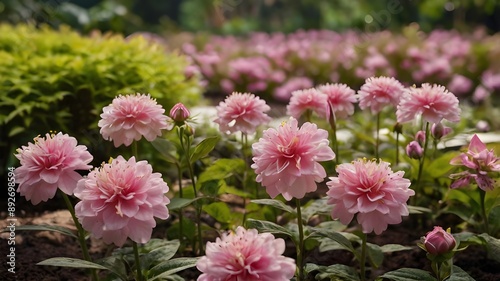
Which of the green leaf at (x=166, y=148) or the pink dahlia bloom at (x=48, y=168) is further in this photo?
the green leaf at (x=166, y=148)

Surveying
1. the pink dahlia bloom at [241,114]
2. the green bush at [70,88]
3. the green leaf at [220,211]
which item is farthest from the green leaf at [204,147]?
the green bush at [70,88]

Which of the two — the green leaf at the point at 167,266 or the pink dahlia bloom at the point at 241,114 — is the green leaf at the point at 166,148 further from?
the green leaf at the point at 167,266

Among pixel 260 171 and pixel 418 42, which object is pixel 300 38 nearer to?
pixel 418 42

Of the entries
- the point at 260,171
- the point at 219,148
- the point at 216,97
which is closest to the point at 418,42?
the point at 216,97

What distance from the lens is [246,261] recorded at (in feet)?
2.96

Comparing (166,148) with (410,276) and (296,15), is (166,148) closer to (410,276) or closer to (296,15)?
(410,276)

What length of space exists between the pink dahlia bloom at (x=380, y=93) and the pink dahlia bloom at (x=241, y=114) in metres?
0.30

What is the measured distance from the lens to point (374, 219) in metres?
1.10

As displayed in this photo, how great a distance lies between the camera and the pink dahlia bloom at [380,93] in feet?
5.22

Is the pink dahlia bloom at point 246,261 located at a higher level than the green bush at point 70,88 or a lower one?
lower

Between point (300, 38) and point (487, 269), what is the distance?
19.8ft

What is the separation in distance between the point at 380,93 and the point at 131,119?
673 millimetres

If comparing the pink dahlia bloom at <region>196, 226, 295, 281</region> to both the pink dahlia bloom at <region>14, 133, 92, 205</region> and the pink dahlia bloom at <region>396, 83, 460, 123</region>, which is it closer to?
the pink dahlia bloom at <region>14, 133, 92, 205</region>

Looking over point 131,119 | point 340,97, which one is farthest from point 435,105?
point 131,119
